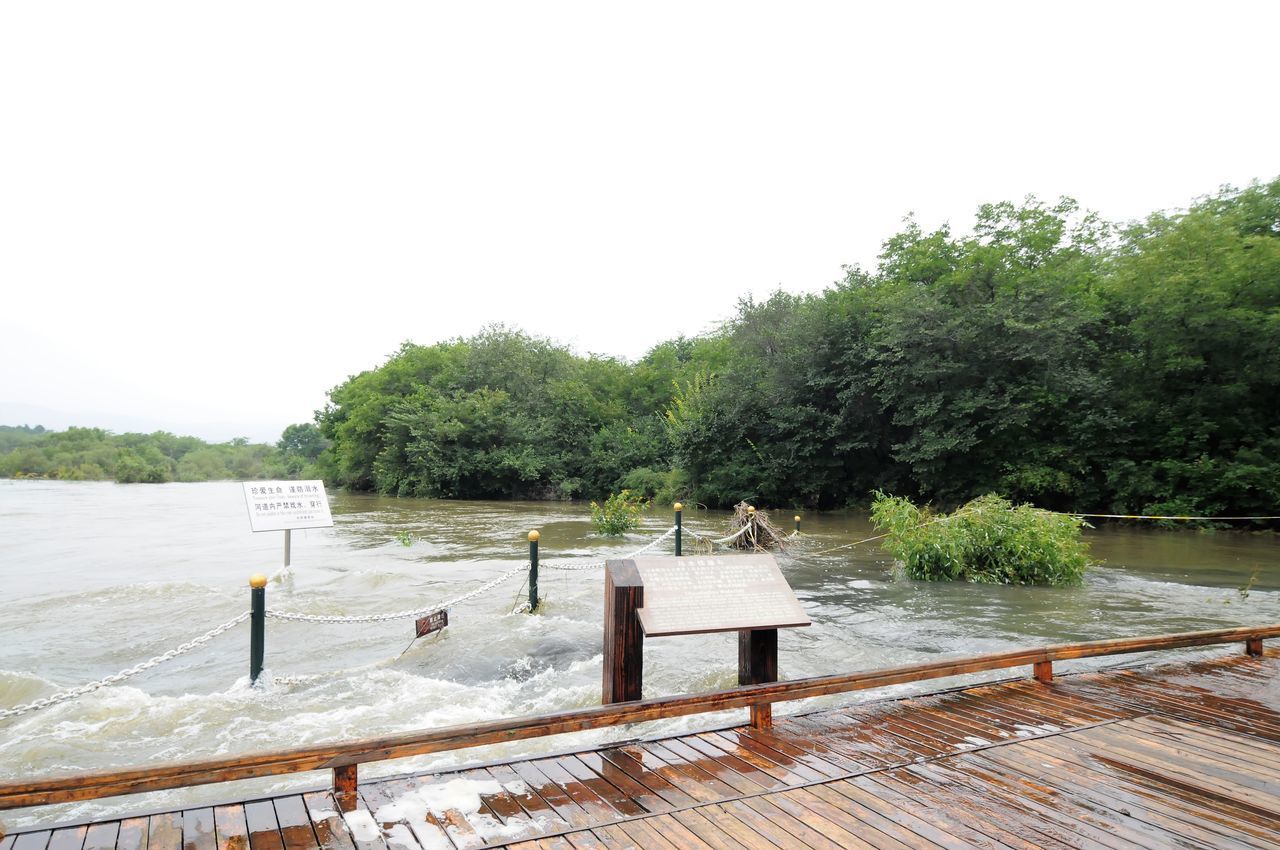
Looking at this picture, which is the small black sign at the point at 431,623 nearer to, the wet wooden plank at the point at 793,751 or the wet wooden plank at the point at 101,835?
the wet wooden plank at the point at 793,751

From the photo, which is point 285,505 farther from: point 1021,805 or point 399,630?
point 1021,805

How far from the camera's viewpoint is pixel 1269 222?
24703 mm

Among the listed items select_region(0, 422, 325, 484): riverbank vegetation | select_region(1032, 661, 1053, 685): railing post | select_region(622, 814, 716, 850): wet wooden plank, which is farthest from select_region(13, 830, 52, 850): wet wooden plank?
select_region(0, 422, 325, 484): riverbank vegetation

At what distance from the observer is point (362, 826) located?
136 inches

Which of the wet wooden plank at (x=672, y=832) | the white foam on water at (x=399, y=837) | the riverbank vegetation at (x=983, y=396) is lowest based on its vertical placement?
the white foam on water at (x=399, y=837)

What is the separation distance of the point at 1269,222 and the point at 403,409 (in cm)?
3868

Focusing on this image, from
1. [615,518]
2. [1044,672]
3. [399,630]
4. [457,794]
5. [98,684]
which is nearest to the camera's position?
[457,794]

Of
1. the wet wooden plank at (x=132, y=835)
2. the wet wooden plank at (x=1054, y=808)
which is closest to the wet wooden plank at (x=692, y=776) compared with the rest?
the wet wooden plank at (x=1054, y=808)

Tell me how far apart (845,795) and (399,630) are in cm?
772

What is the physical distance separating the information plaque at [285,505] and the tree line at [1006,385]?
1958 centimetres

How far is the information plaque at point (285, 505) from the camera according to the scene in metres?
11.5

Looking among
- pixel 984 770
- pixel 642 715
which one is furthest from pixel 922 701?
pixel 642 715

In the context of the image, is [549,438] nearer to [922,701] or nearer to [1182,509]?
[1182,509]

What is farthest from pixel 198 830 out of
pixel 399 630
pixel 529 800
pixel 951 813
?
pixel 399 630
